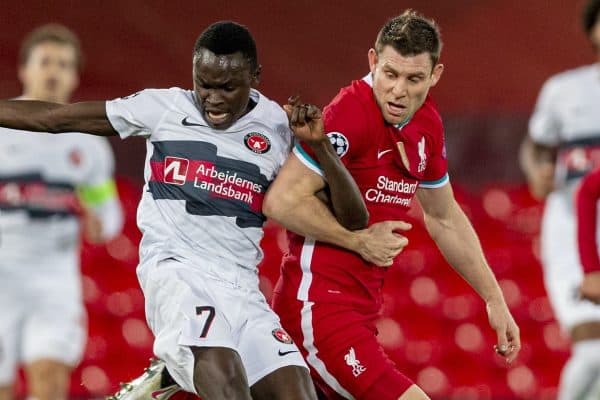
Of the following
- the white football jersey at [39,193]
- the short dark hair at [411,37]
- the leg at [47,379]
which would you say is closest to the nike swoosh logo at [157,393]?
the short dark hair at [411,37]

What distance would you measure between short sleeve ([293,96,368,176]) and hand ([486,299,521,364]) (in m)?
0.80

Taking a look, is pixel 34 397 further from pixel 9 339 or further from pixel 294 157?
pixel 294 157

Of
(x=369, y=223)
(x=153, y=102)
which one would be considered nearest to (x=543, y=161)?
(x=369, y=223)

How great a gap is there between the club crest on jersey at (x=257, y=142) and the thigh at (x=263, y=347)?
47 centimetres

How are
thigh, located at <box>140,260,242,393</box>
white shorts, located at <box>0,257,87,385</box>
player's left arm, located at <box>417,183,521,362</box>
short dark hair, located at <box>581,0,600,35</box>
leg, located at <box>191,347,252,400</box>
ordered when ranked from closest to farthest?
leg, located at <box>191,347,252,400</box> → thigh, located at <box>140,260,242,393</box> → player's left arm, located at <box>417,183,521,362</box> → short dark hair, located at <box>581,0,600,35</box> → white shorts, located at <box>0,257,87,385</box>

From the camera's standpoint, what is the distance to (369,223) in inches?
166

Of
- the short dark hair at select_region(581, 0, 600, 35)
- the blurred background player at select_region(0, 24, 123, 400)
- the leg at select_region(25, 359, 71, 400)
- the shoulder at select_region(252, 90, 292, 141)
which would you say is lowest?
the leg at select_region(25, 359, 71, 400)

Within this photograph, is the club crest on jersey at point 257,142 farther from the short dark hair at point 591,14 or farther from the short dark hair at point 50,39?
the short dark hair at point 50,39

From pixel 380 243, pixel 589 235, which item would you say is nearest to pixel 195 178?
pixel 380 243

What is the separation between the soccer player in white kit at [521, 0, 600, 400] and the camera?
19.0ft

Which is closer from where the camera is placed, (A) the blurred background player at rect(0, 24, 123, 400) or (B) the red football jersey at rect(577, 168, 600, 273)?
(B) the red football jersey at rect(577, 168, 600, 273)

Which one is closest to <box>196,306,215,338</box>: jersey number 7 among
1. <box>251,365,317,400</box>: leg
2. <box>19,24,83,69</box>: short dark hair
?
<box>251,365,317,400</box>: leg

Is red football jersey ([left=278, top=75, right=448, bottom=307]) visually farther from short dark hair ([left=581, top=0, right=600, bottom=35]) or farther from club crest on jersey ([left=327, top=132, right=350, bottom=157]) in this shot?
short dark hair ([left=581, top=0, right=600, bottom=35])

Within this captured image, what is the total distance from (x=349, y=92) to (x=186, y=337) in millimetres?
937
